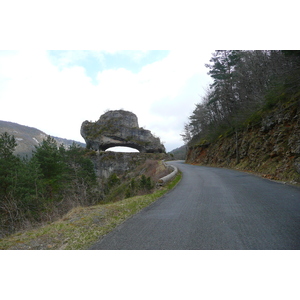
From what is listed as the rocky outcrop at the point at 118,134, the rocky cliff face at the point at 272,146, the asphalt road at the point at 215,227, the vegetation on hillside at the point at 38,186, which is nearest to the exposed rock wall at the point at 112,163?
the rocky outcrop at the point at 118,134

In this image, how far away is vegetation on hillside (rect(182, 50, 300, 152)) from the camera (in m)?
15.2

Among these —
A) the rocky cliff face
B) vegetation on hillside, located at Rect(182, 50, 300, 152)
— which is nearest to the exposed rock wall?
vegetation on hillside, located at Rect(182, 50, 300, 152)

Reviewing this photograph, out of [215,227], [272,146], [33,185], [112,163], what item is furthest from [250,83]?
[112,163]

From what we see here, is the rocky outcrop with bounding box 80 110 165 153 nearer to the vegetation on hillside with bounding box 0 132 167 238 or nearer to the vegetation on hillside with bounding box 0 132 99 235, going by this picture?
the vegetation on hillside with bounding box 0 132 167 238

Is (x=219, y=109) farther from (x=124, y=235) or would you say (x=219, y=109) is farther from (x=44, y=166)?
(x=124, y=235)

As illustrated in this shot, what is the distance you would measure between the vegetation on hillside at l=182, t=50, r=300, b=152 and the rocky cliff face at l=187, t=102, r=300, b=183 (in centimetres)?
111

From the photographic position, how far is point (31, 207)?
18766 millimetres

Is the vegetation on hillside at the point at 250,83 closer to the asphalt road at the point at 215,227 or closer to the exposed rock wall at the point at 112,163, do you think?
the asphalt road at the point at 215,227

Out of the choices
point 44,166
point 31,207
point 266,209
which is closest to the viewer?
point 266,209

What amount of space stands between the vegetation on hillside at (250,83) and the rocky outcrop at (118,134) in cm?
1836

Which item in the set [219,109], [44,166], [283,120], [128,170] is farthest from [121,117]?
[283,120]

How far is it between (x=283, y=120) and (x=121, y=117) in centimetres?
4237

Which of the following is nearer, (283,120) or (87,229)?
(87,229)

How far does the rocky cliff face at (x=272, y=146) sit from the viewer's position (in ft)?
42.8
